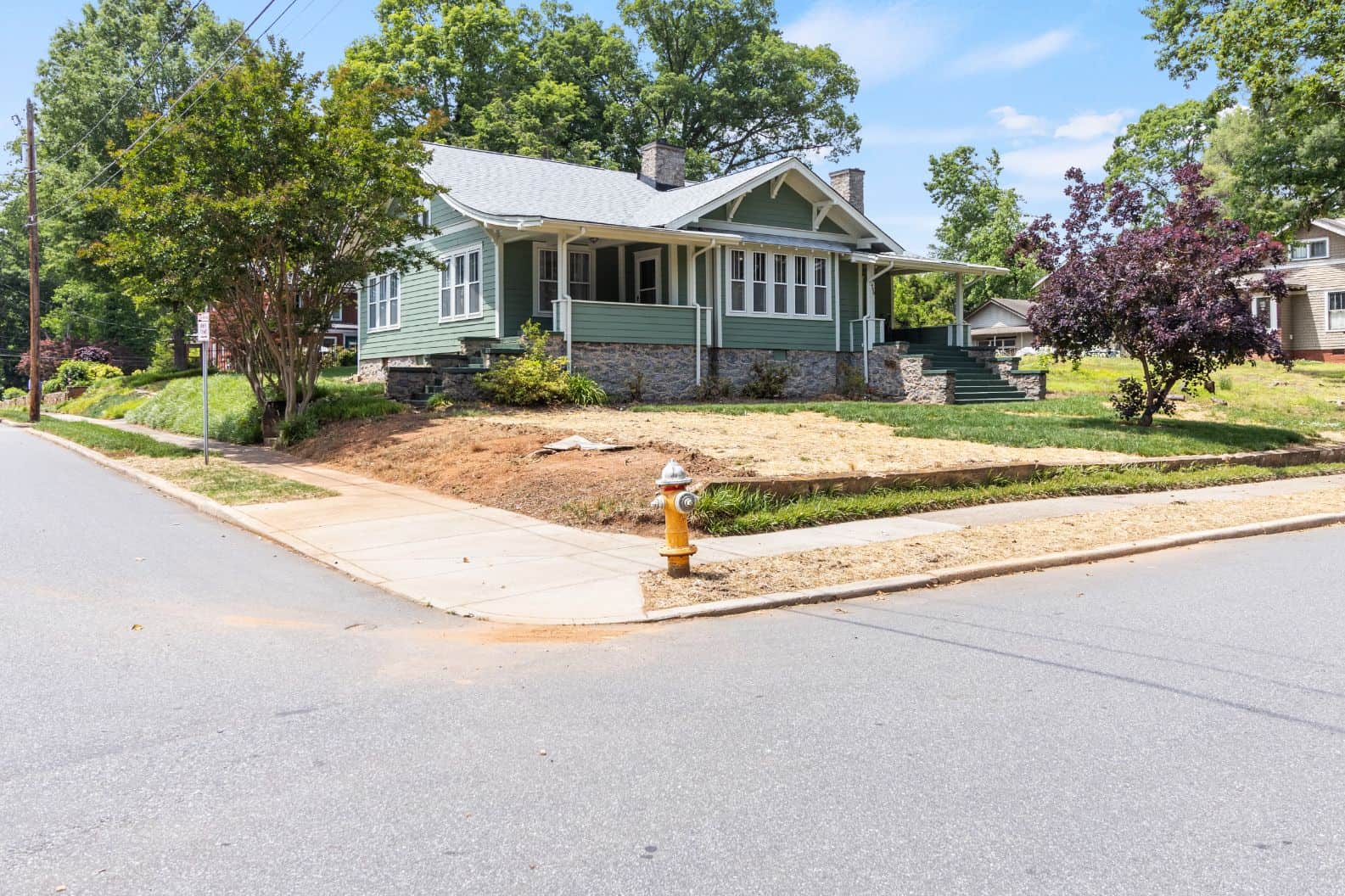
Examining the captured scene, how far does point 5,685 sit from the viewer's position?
5.35 m

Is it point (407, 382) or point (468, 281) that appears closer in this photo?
point (407, 382)

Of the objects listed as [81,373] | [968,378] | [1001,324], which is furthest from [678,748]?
[1001,324]

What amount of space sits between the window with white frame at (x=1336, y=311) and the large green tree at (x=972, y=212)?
17.9 m

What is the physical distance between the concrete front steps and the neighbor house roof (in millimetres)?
3547

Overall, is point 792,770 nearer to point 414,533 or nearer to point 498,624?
point 498,624

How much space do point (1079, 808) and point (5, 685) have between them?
5268 millimetres

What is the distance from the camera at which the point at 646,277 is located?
26.6m

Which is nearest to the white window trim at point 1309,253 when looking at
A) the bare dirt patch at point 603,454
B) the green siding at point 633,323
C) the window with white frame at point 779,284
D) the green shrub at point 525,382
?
the window with white frame at point 779,284

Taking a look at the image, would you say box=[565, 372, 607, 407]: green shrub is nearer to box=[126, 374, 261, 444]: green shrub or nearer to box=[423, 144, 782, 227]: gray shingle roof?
box=[423, 144, 782, 227]: gray shingle roof

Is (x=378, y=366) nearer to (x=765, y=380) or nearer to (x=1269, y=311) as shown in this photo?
(x=765, y=380)

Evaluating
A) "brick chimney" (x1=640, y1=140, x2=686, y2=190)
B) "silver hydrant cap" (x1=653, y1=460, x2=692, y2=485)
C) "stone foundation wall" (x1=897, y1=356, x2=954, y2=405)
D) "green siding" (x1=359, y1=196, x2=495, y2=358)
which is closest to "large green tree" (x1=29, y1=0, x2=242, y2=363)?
"green siding" (x1=359, y1=196, x2=495, y2=358)

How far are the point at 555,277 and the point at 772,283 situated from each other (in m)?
5.83

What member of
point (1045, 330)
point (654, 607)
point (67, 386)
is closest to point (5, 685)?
point (654, 607)

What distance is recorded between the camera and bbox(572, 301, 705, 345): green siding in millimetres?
22594
